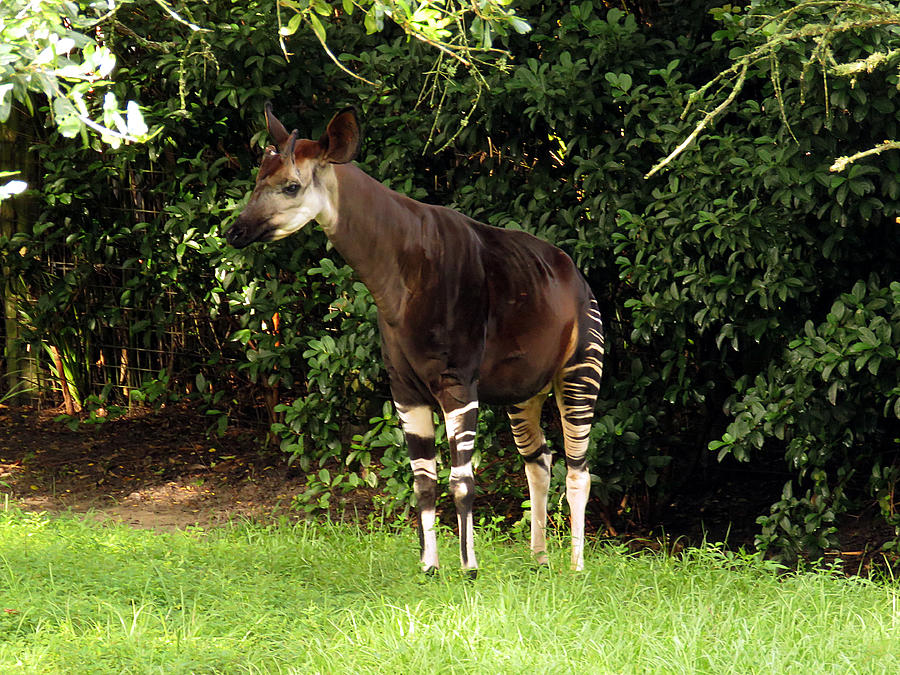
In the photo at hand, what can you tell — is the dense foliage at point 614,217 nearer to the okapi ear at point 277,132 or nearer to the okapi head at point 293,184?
the okapi ear at point 277,132

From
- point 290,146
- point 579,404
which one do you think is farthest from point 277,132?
point 579,404

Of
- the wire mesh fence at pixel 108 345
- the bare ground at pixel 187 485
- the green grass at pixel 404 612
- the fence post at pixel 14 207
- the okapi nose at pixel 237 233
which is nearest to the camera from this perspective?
the green grass at pixel 404 612

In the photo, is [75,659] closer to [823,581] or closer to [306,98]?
[823,581]

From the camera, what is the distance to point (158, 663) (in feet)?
12.0

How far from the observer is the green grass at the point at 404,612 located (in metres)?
3.55

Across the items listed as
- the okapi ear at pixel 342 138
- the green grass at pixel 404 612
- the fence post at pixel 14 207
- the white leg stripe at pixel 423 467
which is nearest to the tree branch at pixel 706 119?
the okapi ear at pixel 342 138

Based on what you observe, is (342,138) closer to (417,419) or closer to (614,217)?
(417,419)

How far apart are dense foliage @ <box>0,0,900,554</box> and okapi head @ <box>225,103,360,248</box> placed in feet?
3.44

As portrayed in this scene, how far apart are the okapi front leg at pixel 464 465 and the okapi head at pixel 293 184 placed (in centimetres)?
95

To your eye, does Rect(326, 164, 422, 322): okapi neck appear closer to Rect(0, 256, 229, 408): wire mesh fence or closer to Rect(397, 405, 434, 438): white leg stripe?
Rect(397, 405, 434, 438): white leg stripe

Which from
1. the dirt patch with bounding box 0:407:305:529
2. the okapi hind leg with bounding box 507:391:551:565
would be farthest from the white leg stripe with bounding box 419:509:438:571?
the dirt patch with bounding box 0:407:305:529

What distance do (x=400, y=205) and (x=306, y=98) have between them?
1934mm

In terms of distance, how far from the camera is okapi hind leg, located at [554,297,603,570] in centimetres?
475

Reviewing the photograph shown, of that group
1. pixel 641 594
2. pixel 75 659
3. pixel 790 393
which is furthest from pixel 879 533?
pixel 75 659
